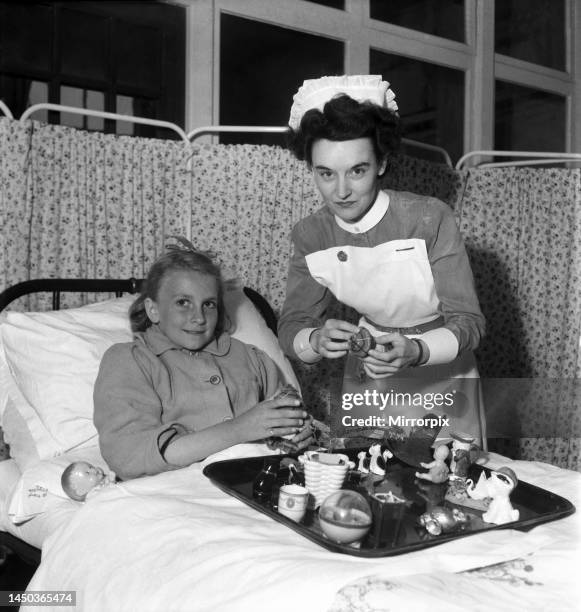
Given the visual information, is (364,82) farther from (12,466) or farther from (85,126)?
(85,126)

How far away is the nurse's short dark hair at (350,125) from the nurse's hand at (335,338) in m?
0.41

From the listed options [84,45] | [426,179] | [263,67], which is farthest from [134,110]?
[426,179]

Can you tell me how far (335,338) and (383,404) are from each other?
28cm

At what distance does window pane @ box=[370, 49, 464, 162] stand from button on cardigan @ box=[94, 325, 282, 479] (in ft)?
8.18

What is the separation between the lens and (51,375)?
1920mm

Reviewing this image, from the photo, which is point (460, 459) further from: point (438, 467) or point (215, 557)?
point (215, 557)

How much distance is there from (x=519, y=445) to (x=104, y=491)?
270 cm

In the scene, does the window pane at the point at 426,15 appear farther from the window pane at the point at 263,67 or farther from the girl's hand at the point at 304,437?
the girl's hand at the point at 304,437

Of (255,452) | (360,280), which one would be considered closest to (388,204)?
(360,280)

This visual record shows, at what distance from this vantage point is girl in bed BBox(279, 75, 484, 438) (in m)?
1.68

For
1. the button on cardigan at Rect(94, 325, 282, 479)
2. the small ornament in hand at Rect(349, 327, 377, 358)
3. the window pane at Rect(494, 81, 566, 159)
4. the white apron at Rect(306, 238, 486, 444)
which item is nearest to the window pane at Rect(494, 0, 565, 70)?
the window pane at Rect(494, 81, 566, 159)

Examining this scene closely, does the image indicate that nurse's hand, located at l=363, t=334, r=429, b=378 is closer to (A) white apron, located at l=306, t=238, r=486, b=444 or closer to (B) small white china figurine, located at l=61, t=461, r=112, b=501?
(A) white apron, located at l=306, t=238, r=486, b=444

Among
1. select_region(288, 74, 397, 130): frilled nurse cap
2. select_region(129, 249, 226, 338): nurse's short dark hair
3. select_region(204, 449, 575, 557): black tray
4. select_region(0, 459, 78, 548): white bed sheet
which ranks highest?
select_region(288, 74, 397, 130): frilled nurse cap

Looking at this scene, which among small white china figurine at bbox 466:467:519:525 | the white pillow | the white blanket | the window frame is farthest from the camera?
the window frame
